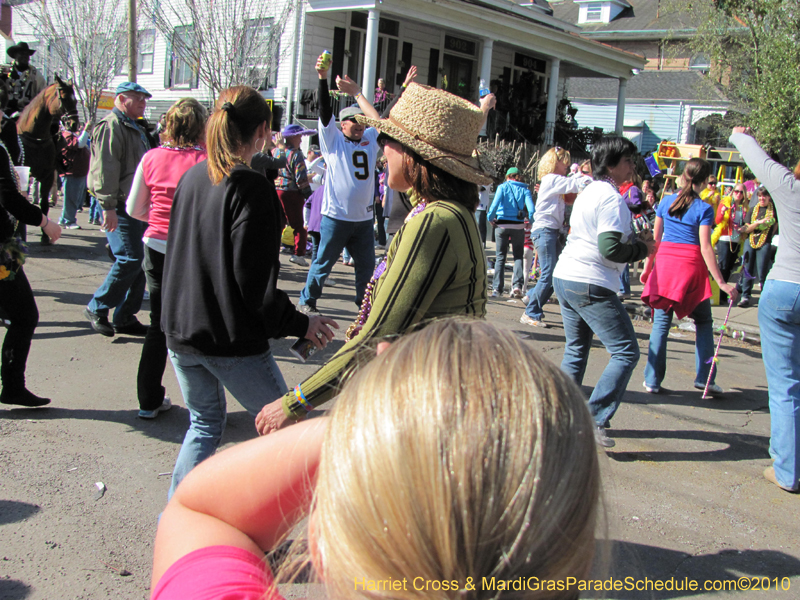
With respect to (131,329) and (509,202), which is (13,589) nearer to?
(131,329)

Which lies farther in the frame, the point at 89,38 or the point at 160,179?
the point at 89,38

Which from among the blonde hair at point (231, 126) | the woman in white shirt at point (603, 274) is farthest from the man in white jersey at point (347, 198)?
the blonde hair at point (231, 126)

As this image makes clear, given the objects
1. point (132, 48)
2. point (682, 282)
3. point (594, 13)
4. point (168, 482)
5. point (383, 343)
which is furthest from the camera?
point (594, 13)

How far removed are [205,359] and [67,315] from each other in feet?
15.5

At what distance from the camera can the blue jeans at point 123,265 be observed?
18.2 feet

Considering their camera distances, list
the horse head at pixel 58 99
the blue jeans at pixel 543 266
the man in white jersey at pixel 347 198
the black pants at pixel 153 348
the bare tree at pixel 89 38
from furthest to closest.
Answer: the bare tree at pixel 89 38 < the horse head at pixel 58 99 < the blue jeans at pixel 543 266 < the man in white jersey at pixel 347 198 < the black pants at pixel 153 348

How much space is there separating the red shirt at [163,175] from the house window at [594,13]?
42647 mm

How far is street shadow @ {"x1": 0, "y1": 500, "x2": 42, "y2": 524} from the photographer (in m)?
3.11

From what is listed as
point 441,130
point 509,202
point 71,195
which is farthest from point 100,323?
point 71,195

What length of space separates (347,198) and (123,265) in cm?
230

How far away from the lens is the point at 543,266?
7.95m

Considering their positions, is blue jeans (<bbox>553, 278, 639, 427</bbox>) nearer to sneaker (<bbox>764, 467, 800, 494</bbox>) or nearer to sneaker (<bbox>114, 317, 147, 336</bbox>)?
sneaker (<bbox>764, 467, 800, 494</bbox>)

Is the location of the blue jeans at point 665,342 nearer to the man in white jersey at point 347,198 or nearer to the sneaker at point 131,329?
the man in white jersey at point 347,198

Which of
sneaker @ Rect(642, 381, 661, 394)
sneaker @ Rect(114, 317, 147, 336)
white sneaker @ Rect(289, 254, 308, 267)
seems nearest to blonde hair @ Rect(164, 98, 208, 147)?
sneaker @ Rect(114, 317, 147, 336)
